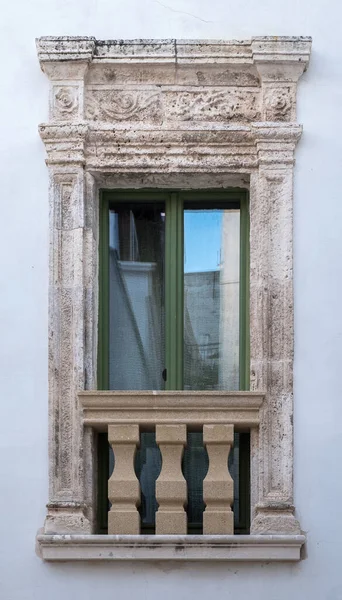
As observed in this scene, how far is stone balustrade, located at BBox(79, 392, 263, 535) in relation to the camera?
7.82 m

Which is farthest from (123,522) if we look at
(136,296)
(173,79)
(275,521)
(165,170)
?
(173,79)

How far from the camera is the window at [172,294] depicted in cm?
830

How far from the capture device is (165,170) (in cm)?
813

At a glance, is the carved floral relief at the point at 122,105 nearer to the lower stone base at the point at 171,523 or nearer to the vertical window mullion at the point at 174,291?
the vertical window mullion at the point at 174,291

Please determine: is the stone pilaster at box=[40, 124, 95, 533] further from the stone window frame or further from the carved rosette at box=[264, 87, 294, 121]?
the carved rosette at box=[264, 87, 294, 121]

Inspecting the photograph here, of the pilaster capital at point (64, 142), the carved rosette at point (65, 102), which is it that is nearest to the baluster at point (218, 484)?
the pilaster capital at point (64, 142)

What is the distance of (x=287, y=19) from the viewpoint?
26.9ft

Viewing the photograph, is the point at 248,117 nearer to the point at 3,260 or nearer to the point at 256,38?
the point at 256,38

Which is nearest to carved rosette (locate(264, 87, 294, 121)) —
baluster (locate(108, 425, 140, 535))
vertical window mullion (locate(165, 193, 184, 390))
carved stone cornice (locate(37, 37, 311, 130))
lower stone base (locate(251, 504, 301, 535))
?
carved stone cornice (locate(37, 37, 311, 130))

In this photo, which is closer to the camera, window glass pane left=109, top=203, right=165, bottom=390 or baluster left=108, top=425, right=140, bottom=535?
baluster left=108, top=425, right=140, bottom=535

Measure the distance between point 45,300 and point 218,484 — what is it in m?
1.36

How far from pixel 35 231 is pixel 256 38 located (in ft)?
5.26

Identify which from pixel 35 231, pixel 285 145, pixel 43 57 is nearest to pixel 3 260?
pixel 35 231

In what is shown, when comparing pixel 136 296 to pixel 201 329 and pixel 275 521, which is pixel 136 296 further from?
pixel 275 521
